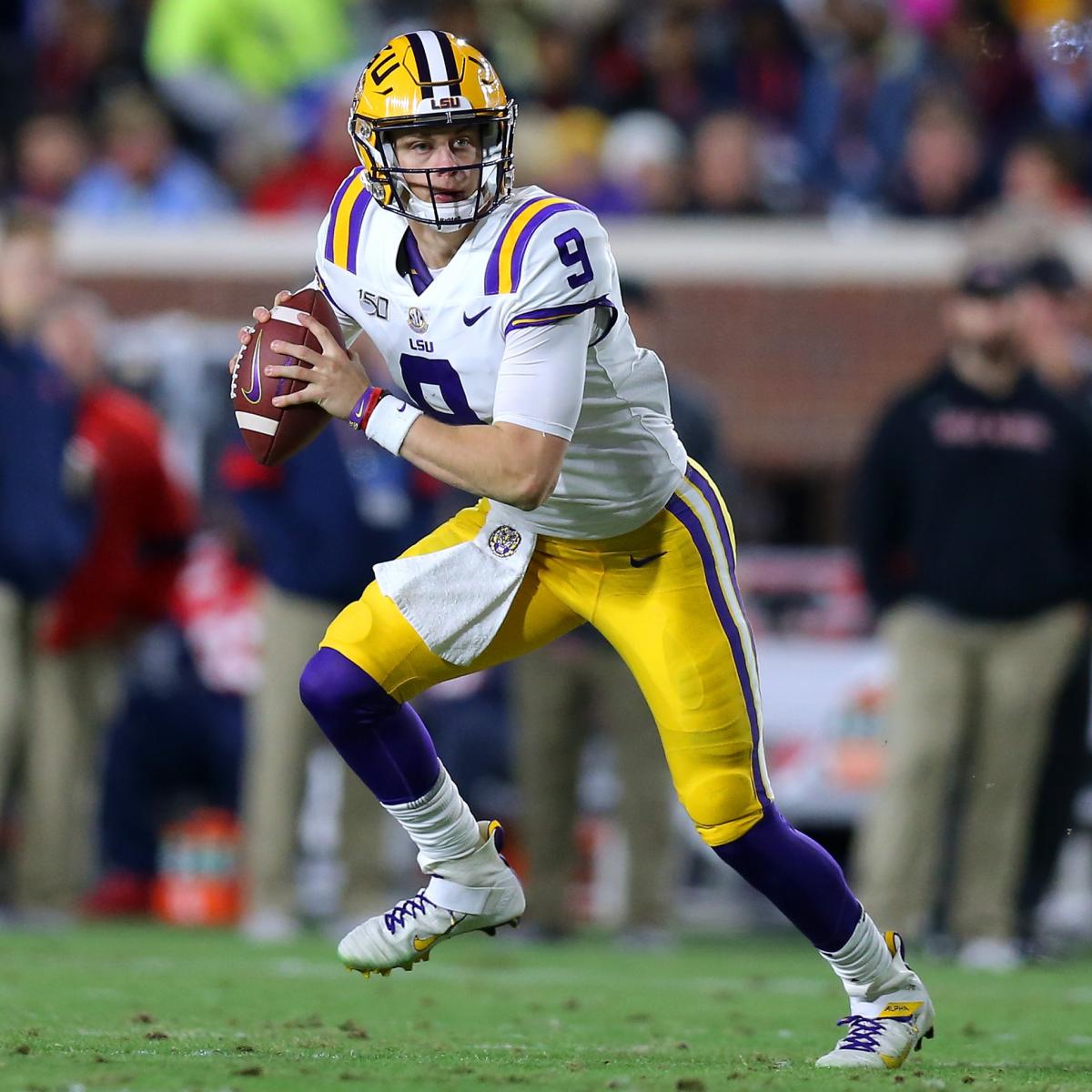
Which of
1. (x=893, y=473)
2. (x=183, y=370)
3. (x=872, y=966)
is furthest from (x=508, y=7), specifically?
(x=872, y=966)

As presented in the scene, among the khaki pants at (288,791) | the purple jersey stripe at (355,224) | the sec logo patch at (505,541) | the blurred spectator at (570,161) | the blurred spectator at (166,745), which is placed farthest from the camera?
the blurred spectator at (570,161)

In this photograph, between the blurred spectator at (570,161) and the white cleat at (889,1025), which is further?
the blurred spectator at (570,161)

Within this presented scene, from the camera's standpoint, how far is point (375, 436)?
181 inches

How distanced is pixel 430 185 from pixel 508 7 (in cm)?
860

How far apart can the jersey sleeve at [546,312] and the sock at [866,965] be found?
Result: 127 cm

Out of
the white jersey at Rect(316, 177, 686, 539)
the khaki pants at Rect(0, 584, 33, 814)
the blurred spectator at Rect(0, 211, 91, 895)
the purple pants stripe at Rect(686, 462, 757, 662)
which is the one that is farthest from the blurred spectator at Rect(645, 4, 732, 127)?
the white jersey at Rect(316, 177, 686, 539)

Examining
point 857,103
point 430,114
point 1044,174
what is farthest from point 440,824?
point 857,103

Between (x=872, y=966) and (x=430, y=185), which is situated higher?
(x=430, y=185)

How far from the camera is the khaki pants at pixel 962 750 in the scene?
305 inches

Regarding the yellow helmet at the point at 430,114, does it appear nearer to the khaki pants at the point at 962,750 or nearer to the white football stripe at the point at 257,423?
the white football stripe at the point at 257,423

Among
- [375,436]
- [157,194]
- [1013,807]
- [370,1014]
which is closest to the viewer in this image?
[375,436]

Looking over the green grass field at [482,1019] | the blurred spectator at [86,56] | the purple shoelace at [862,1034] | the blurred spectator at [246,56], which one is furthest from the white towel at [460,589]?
the blurred spectator at [86,56]

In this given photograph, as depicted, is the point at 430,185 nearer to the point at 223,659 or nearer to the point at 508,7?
the point at 223,659

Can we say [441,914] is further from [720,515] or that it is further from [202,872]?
[202,872]
